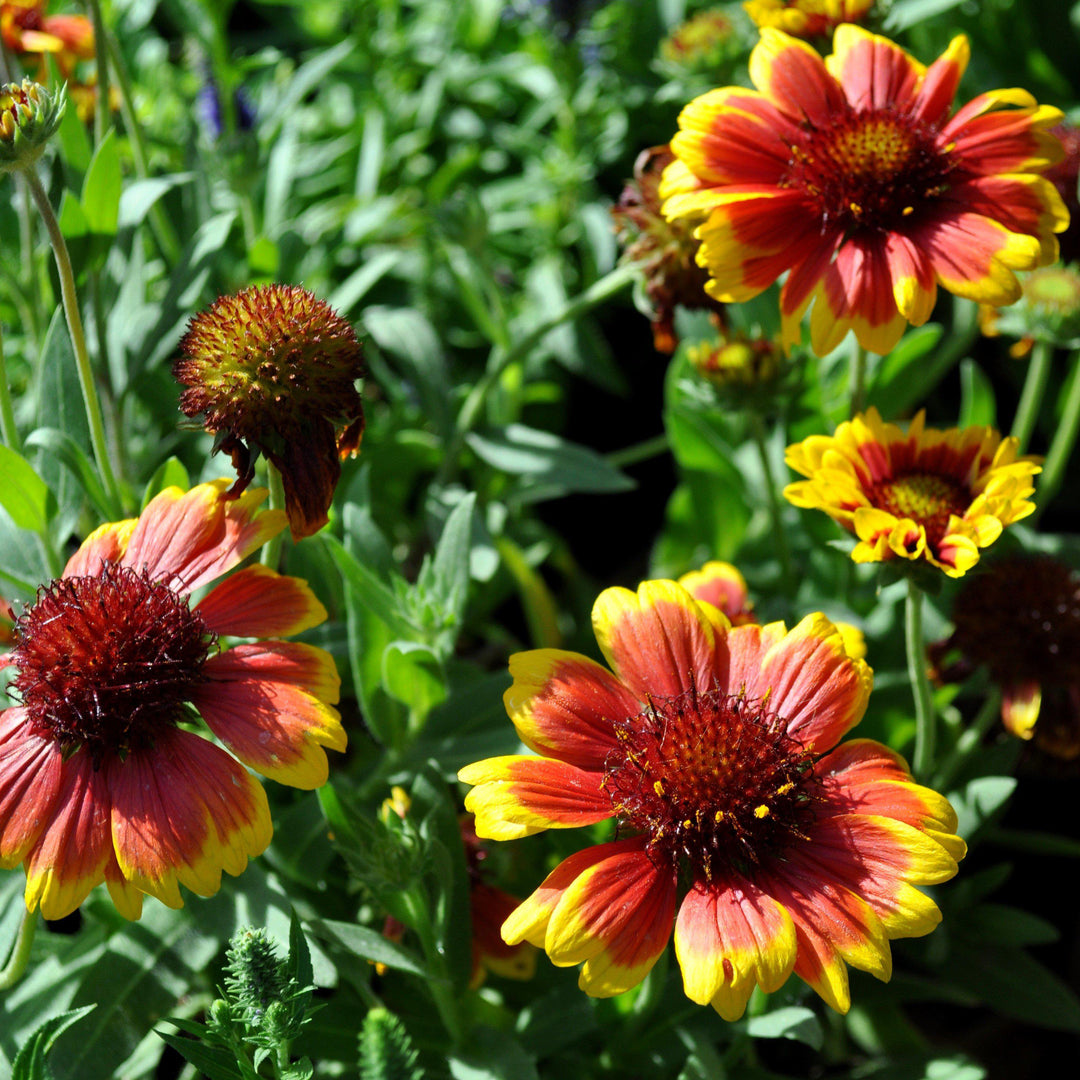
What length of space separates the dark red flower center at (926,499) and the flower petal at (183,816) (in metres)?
0.74

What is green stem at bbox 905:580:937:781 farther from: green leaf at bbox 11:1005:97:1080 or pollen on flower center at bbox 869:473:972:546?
green leaf at bbox 11:1005:97:1080

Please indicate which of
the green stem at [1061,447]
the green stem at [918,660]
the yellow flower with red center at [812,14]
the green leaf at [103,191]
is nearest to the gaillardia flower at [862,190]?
the yellow flower with red center at [812,14]

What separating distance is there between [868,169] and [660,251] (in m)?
0.31

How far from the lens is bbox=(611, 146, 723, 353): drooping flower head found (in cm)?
147

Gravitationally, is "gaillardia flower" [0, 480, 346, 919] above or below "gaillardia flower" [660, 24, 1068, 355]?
below

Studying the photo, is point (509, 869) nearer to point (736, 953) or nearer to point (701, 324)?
point (736, 953)

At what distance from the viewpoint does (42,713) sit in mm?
1046

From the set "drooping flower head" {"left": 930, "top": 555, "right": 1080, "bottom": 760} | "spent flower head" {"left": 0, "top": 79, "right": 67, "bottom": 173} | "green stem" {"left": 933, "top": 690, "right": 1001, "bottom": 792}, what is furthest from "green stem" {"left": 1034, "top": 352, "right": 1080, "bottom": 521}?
"spent flower head" {"left": 0, "top": 79, "right": 67, "bottom": 173}

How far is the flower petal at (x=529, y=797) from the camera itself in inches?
37.8

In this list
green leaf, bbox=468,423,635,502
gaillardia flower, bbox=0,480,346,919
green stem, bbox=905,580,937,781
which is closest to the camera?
gaillardia flower, bbox=0,480,346,919

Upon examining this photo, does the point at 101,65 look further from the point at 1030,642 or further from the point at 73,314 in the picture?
the point at 1030,642

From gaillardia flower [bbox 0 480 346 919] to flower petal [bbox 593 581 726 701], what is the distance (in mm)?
284

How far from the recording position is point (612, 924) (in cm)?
94

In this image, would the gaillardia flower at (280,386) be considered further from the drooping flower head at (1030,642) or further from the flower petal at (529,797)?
the drooping flower head at (1030,642)
